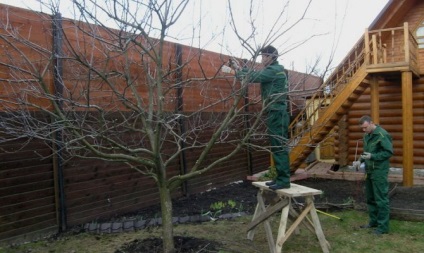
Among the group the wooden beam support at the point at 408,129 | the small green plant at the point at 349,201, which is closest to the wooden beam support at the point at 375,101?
the wooden beam support at the point at 408,129

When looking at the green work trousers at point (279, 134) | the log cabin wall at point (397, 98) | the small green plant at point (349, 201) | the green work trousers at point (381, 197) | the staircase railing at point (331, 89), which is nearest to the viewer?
the green work trousers at point (279, 134)

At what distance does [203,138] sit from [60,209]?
4355 millimetres

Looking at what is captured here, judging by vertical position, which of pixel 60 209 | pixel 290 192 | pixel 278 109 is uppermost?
pixel 278 109

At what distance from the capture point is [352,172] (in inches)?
473

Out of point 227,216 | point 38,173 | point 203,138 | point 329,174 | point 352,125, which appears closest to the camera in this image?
point 38,173

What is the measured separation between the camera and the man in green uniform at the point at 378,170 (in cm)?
619

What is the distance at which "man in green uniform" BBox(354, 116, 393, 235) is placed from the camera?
6.19 m

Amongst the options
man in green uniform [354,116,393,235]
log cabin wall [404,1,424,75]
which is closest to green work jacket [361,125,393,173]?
man in green uniform [354,116,393,235]

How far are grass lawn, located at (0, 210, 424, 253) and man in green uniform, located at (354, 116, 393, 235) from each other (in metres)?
0.28

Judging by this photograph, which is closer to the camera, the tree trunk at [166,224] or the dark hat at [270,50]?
the dark hat at [270,50]

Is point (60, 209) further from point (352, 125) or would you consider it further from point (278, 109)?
point (352, 125)

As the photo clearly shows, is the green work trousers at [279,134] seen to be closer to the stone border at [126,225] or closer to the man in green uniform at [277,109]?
the man in green uniform at [277,109]

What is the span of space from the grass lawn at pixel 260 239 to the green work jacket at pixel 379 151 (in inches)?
42.8

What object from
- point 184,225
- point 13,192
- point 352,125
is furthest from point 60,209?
point 352,125
